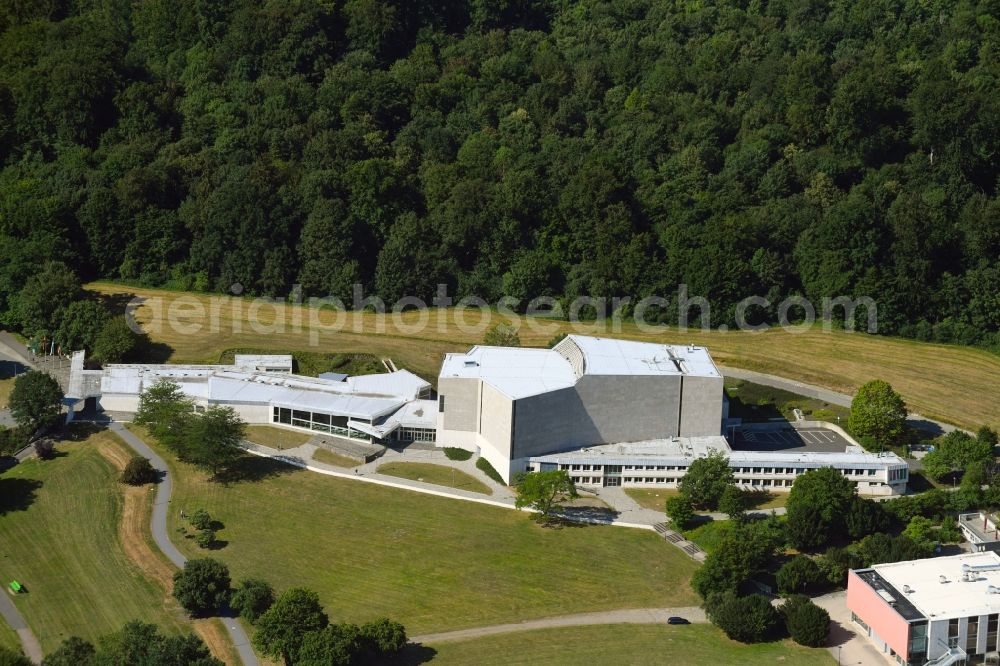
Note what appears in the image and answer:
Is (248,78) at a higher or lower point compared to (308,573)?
higher

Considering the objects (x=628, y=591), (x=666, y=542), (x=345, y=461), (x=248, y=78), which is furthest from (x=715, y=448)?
(x=248, y=78)

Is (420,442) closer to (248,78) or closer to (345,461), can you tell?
(345,461)

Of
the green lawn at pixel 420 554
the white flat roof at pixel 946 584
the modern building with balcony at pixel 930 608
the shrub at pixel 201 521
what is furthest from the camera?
the shrub at pixel 201 521

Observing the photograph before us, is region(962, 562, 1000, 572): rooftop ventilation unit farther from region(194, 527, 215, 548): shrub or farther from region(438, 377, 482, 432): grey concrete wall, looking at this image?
region(194, 527, 215, 548): shrub

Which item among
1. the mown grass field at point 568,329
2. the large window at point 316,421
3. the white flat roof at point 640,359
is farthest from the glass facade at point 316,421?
the white flat roof at point 640,359

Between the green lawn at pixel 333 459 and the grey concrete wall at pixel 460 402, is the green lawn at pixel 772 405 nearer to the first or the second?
the grey concrete wall at pixel 460 402
